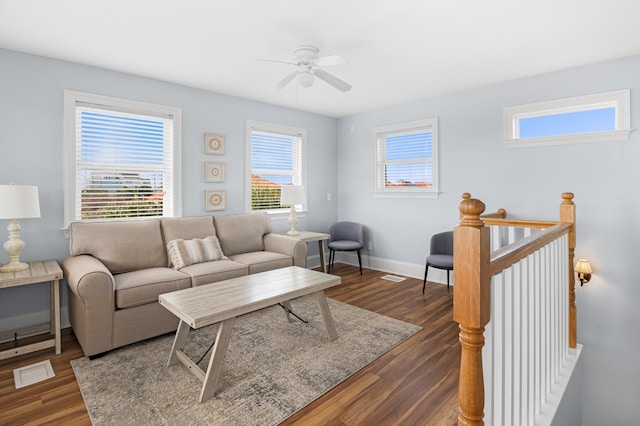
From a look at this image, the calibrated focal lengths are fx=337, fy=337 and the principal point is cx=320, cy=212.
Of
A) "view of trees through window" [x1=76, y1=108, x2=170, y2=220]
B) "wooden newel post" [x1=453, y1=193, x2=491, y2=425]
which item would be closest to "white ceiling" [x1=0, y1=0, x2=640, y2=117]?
"view of trees through window" [x1=76, y1=108, x2=170, y2=220]

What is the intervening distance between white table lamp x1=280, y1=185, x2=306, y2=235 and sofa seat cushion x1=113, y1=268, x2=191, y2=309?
6.02 feet

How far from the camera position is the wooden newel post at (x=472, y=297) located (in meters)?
A: 1.07

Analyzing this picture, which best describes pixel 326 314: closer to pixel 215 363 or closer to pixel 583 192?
pixel 215 363

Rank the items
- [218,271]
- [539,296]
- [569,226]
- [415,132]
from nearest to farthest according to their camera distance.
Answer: [539,296], [569,226], [218,271], [415,132]

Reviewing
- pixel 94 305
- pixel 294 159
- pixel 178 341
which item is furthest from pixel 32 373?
pixel 294 159

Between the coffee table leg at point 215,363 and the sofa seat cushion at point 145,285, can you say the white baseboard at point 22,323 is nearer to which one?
the sofa seat cushion at point 145,285

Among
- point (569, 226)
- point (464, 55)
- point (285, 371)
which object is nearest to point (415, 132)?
point (464, 55)

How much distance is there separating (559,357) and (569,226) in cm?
87

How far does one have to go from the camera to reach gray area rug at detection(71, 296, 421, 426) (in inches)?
75.5

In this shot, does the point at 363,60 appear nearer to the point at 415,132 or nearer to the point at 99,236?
the point at 415,132

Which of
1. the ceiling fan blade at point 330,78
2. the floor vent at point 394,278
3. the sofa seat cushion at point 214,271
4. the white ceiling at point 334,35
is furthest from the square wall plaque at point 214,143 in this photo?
the floor vent at point 394,278

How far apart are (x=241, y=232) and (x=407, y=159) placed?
8.38 feet

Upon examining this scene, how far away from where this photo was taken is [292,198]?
15.1 ft

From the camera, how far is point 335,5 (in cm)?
224
